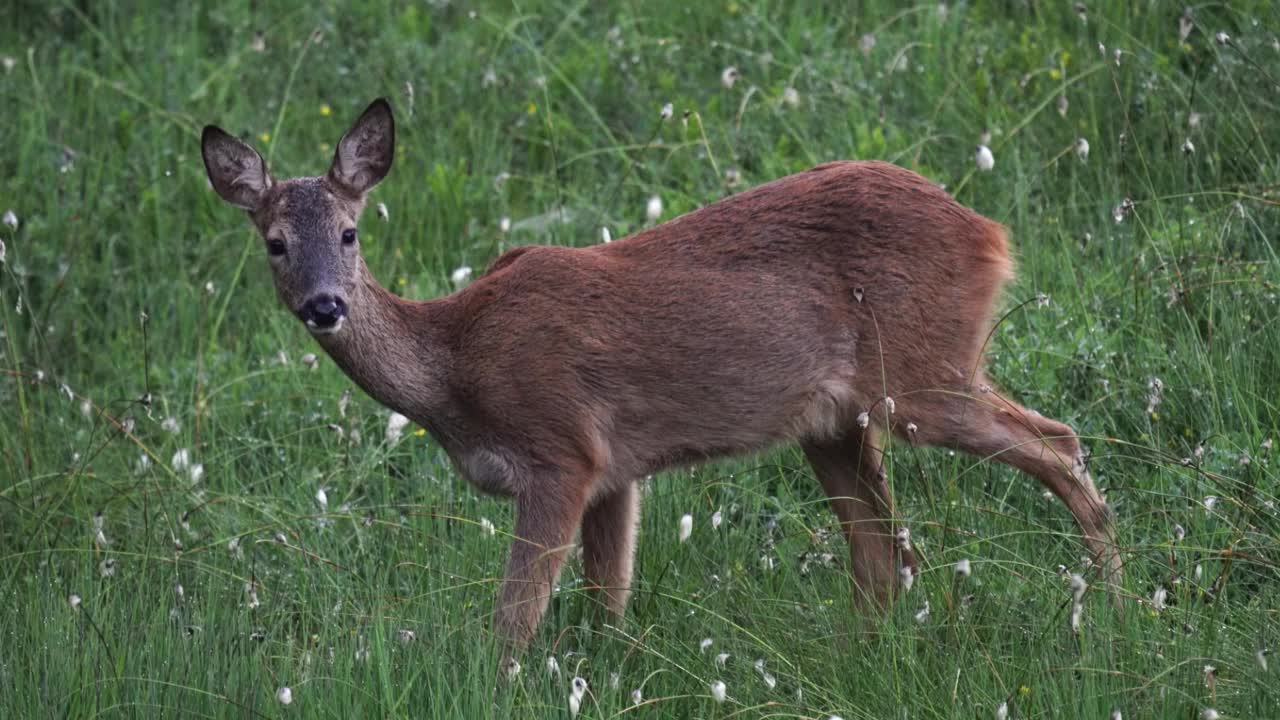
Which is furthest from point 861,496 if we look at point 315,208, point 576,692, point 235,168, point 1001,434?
point 235,168

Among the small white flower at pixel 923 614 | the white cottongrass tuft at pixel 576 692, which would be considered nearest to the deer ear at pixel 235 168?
the white cottongrass tuft at pixel 576 692

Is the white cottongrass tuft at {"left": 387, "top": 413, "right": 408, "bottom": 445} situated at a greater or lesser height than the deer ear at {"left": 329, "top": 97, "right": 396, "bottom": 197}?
lesser

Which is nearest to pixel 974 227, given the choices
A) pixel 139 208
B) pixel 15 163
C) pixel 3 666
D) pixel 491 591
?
pixel 491 591

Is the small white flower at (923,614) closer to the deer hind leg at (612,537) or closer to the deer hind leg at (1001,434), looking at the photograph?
the deer hind leg at (1001,434)

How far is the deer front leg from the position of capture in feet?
15.8

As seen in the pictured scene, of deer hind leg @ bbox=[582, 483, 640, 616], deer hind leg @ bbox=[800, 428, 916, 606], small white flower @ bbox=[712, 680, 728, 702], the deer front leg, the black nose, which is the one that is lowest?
deer hind leg @ bbox=[800, 428, 916, 606]

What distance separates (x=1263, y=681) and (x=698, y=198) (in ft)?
12.5

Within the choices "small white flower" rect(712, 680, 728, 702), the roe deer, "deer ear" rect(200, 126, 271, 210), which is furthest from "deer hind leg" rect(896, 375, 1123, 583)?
"deer ear" rect(200, 126, 271, 210)

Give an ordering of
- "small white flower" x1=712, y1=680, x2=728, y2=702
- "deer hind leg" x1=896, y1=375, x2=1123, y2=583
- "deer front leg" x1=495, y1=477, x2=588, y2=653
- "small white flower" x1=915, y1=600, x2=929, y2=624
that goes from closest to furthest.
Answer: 1. "small white flower" x1=712, y1=680, x2=728, y2=702
2. "small white flower" x1=915, y1=600, x2=929, y2=624
3. "deer front leg" x1=495, y1=477, x2=588, y2=653
4. "deer hind leg" x1=896, y1=375, x2=1123, y2=583

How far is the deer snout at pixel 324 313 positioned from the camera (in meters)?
4.91

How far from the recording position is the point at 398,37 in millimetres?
8844

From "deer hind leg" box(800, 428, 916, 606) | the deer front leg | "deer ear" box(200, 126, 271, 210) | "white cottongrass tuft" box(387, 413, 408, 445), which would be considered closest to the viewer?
the deer front leg

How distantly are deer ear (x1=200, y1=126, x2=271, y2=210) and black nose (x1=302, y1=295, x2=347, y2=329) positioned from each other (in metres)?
0.54

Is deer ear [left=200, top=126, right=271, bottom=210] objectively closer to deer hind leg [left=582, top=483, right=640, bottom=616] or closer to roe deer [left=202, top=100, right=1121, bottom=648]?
roe deer [left=202, top=100, right=1121, bottom=648]
